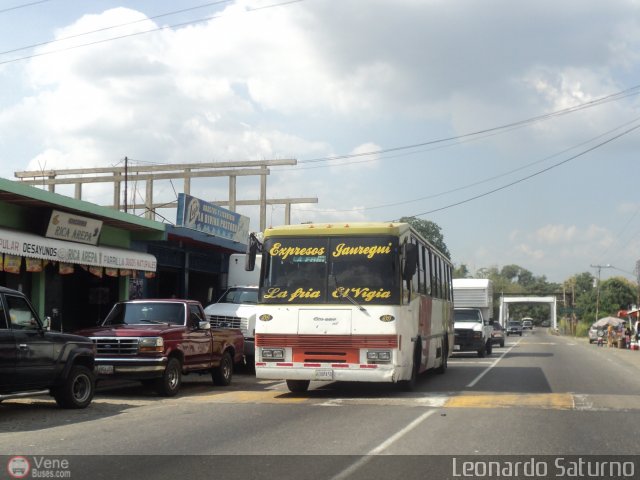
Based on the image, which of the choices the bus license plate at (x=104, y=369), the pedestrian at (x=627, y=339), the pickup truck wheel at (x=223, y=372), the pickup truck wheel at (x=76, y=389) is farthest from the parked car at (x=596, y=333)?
the pickup truck wheel at (x=76, y=389)

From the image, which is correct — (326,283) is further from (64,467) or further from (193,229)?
(193,229)

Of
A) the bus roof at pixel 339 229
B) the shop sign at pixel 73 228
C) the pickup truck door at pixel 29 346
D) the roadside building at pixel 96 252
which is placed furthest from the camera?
the shop sign at pixel 73 228

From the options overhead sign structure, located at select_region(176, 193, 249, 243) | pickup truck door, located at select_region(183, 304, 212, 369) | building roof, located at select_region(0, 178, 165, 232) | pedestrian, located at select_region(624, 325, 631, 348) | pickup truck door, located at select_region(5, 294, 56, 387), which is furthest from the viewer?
pedestrian, located at select_region(624, 325, 631, 348)

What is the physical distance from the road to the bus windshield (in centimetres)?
191

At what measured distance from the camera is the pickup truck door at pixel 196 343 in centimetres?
1566

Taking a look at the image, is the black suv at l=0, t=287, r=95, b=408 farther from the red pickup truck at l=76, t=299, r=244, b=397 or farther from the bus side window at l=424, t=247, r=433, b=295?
the bus side window at l=424, t=247, r=433, b=295

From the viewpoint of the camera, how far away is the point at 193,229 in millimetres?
25406

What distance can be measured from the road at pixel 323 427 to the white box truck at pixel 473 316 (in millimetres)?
13263

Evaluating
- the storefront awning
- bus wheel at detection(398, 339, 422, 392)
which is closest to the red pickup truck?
the storefront awning

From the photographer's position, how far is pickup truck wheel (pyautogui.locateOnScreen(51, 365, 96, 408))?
485 inches

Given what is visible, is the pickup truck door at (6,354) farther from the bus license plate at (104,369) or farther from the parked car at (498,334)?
the parked car at (498,334)

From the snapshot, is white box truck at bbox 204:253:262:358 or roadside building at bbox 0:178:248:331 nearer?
roadside building at bbox 0:178:248:331

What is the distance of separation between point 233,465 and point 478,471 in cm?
250

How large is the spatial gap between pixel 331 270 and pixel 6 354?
590 cm
